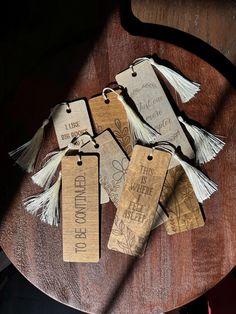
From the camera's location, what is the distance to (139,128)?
36.5 inches

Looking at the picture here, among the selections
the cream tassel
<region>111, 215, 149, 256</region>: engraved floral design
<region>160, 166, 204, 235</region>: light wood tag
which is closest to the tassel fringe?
the cream tassel

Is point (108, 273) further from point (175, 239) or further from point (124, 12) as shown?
point (124, 12)

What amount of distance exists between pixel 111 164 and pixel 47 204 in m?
0.11

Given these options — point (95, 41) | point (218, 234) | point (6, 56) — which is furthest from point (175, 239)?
point (6, 56)

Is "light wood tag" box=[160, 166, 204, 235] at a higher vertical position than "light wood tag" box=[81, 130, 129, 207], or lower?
lower

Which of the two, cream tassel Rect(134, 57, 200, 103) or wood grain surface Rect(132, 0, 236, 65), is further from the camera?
wood grain surface Rect(132, 0, 236, 65)

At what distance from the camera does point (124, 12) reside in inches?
41.8

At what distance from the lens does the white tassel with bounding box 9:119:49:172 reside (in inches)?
37.3

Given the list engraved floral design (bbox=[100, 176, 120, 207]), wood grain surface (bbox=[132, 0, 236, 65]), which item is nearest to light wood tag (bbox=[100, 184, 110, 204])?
engraved floral design (bbox=[100, 176, 120, 207])

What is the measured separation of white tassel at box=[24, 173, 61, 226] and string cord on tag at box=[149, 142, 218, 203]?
162 mm

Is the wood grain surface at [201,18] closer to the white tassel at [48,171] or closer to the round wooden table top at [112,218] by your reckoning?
the round wooden table top at [112,218]

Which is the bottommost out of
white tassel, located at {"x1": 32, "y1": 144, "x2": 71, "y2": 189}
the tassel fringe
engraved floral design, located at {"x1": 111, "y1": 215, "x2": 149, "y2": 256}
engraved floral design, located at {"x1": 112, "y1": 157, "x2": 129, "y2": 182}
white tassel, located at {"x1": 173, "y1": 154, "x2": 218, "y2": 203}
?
engraved floral design, located at {"x1": 111, "y1": 215, "x2": 149, "y2": 256}

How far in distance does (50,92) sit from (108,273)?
29cm

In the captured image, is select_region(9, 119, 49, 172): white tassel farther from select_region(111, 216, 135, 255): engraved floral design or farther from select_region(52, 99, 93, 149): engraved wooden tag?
select_region(111, 216, 135, 255): engraved floral design
